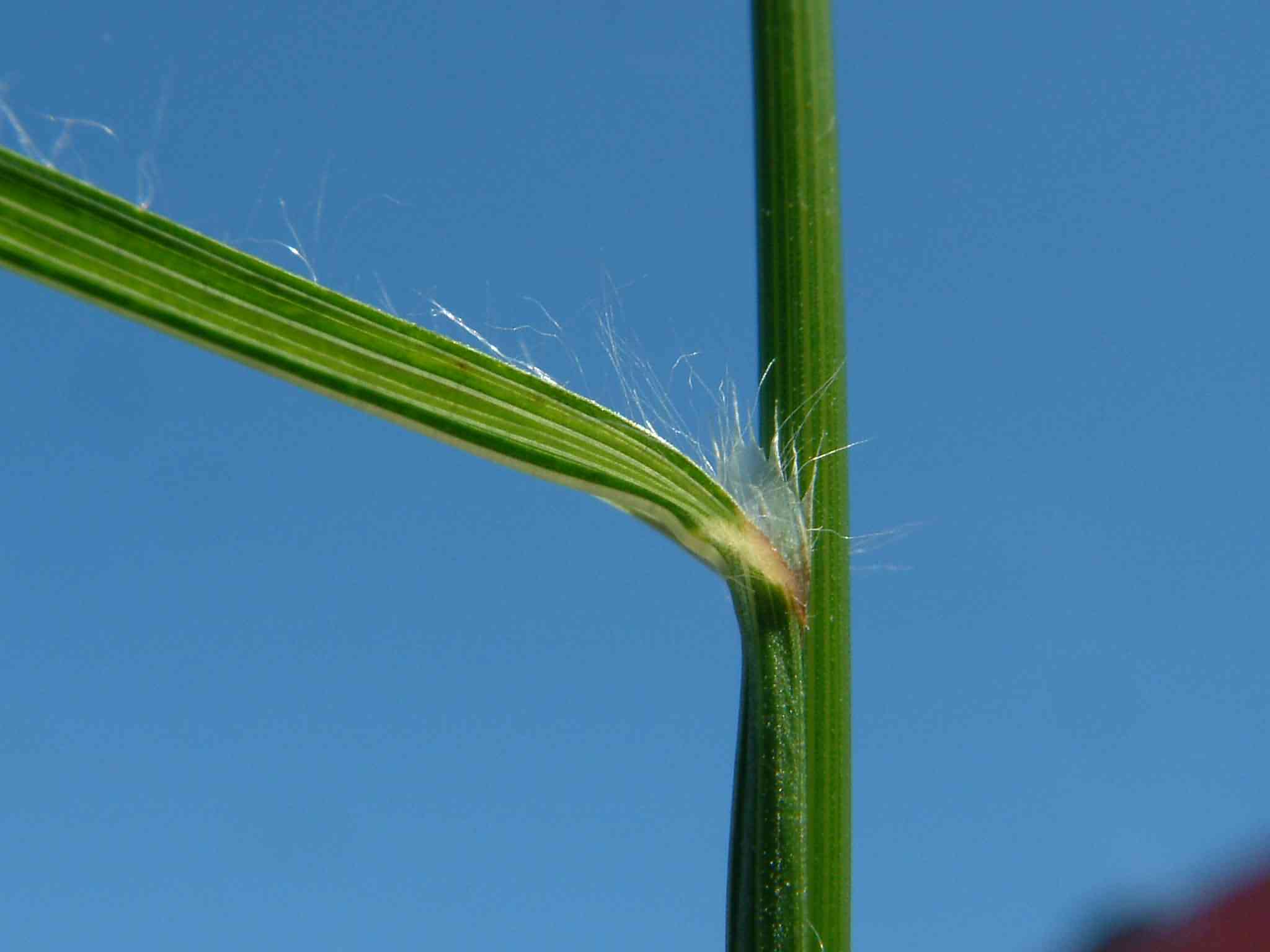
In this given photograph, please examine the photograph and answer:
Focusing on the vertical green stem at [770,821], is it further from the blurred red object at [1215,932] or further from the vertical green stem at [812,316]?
the blurred red object at [1215,932]

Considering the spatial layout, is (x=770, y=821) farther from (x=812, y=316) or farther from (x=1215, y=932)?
(x=1215, y=932)

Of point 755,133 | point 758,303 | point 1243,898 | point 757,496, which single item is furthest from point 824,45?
point 1243,898

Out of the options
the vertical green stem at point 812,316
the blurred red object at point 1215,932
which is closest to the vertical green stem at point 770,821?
the vertical green stem at point 812,316

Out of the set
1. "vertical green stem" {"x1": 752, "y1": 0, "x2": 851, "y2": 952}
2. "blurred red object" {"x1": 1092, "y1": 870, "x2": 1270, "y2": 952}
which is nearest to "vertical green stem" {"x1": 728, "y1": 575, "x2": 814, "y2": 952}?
"vertical green stem" {"x1": 752, "y1": 0, "x2": 851, "y2": 952}

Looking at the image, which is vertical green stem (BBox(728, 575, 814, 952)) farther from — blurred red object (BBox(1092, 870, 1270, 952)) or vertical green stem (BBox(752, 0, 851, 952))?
blurred red object (BBox(1092, 870, 1270, 952))

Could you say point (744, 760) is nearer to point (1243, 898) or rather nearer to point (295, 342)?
point (295, 342)
